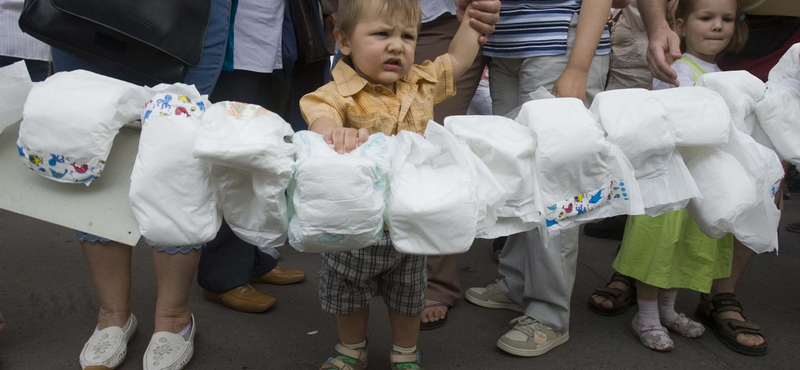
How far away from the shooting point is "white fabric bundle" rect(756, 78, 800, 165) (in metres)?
1.70

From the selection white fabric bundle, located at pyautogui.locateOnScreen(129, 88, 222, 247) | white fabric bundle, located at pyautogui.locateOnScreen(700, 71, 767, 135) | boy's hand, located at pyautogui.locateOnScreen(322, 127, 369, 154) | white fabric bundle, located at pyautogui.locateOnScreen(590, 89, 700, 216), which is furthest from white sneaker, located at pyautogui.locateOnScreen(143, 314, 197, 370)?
white fabric bundle, located at pyautogui.locateOnScreen(700, 71, 767, 135)

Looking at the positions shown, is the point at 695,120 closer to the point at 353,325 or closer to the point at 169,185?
the point at 353,325

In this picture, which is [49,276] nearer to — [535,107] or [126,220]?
[126,220]

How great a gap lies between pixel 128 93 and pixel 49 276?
1.77 m

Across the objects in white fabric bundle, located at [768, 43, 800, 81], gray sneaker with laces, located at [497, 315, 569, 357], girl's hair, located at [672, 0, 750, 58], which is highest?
girl's hair, located at [672, 0, 750, 58]

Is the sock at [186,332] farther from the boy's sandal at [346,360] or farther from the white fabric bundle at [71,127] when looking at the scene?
the white fabric bundle at [71,127]

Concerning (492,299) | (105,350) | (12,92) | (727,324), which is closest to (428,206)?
(12,92)

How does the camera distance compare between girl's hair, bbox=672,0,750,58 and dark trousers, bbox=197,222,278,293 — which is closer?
dark trousers, bbox=197,222,278,293

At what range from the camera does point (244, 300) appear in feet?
7.63

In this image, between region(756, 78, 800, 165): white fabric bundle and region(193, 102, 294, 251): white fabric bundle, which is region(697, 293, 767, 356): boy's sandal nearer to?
region(756, 78, 800, 165): white fabric bundle

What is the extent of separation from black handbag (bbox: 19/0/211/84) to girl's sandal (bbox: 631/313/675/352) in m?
1.88

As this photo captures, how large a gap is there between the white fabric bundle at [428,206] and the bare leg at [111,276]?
96 centimetres

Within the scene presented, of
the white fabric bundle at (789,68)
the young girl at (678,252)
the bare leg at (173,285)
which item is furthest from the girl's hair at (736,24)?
the bare leg at (173,285)

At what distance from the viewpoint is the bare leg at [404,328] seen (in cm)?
182
